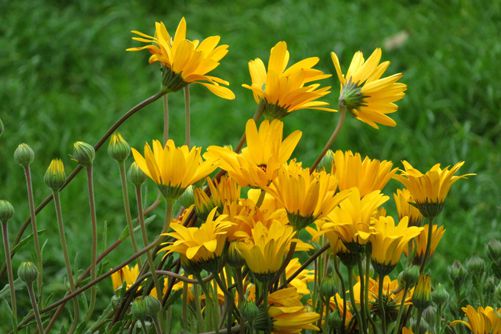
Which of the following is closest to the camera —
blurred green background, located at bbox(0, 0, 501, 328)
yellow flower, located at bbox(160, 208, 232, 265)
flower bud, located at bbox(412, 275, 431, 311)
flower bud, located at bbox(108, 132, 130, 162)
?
yellow flower, located at bbox(160, 208, 232, 265)

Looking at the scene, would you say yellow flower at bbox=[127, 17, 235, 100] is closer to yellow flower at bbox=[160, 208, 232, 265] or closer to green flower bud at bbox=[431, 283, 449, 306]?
yellow flower at bbox=[160, 208, 232, 265]

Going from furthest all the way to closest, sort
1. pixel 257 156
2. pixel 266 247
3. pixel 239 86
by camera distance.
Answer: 1. pixel 239 86
2. pixel 257 156
3. pixel 266 247

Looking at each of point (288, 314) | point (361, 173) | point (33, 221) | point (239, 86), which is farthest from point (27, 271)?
point (239, 86)

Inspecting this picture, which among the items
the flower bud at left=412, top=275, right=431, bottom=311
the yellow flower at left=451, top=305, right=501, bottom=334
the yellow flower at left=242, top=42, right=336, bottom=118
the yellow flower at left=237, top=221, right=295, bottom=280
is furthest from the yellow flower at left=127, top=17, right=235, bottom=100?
the yellow flower at left=451, top=305, right=501, bottom=334

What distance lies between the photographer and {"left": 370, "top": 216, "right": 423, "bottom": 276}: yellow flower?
47.8 inches

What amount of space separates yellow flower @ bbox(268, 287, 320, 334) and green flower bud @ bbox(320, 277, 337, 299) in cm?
4

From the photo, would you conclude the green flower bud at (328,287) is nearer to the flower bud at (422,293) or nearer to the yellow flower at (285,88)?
the flower bud at (422,293)

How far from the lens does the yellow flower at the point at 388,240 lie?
3.99ft

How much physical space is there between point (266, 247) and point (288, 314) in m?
0.14

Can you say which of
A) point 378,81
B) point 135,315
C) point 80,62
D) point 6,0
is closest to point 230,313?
point 135,315

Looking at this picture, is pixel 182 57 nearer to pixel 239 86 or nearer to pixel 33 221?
pixel 33 221

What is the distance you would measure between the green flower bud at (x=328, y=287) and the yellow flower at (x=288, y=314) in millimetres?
45

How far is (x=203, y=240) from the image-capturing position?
3.82 ft

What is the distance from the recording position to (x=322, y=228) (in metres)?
1.21
